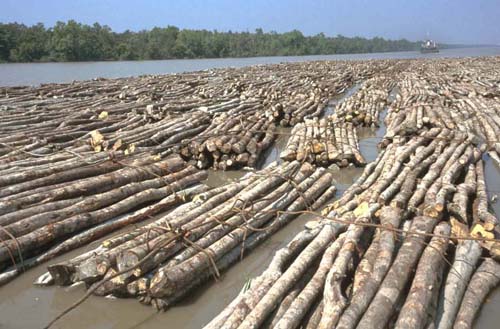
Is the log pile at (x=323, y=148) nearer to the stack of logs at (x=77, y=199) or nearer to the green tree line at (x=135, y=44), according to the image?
the stack of logs at (x=77, y=199)

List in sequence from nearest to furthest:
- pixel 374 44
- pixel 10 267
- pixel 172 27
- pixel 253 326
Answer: pixel 253 326
pixel 10 267
pixel 172 27
pixel 374 44

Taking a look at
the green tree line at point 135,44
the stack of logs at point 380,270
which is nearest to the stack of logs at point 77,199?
the stack of logs at point 380,270

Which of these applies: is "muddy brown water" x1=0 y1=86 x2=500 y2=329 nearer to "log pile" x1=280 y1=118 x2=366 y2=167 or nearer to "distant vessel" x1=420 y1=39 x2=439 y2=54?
"log pile" x1=280 y1=118 x2=366 y2=167

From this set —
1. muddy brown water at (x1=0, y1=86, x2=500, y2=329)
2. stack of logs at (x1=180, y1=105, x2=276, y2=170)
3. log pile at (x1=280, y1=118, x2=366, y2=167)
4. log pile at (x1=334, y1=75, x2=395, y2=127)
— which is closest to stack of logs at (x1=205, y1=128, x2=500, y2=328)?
muddy brown water at (x1=0, y1=86, x2=500, y2=329)

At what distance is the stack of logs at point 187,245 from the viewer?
15.7 feet

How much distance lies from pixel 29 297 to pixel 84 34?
76615 millimetres

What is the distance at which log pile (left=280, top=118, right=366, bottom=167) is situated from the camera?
1012 cm

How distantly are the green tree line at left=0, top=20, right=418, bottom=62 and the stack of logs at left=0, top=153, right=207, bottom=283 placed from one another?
A: 6498 centimetres

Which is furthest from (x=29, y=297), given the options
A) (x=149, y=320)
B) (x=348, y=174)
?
(x=348, y=174)

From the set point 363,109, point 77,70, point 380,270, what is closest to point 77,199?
point 380,270

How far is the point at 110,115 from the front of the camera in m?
14.5

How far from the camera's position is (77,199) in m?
6.95

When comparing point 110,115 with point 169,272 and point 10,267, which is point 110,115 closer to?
point 10,267

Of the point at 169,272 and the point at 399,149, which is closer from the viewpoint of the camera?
the point at 169,272
